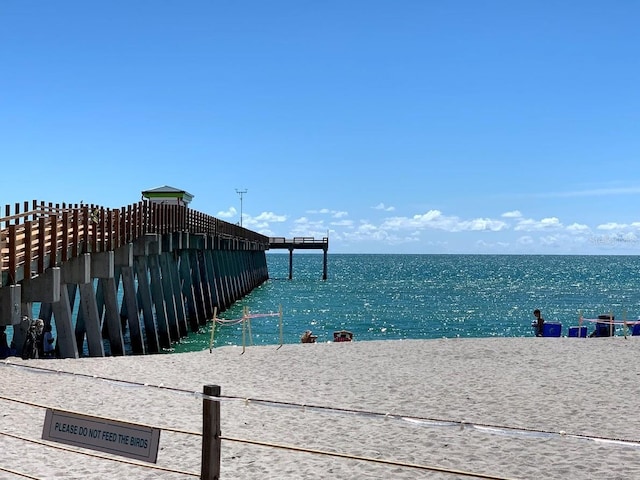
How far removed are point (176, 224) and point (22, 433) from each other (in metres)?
21.6

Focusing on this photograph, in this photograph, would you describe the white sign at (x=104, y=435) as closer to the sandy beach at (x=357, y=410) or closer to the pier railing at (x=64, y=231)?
the sandy beach at (x=357, y=410)

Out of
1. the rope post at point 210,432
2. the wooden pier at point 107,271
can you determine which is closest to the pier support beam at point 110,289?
the wooden pier at point 107,271

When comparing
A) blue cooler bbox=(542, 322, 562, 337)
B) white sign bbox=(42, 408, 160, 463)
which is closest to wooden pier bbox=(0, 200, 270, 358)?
white sign bbox=(42, 408, 160, 463)

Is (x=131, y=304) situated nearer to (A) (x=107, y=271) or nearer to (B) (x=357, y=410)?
(A) (x=107, y=271)

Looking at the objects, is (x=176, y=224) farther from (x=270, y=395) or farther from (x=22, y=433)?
(x=22, y=433)

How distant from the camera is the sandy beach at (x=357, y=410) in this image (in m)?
7.79

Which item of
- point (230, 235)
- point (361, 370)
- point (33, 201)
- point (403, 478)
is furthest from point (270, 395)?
point (230, 235)

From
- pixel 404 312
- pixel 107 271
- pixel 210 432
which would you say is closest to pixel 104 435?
pixel 210 432

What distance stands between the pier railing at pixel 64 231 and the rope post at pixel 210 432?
10130mm

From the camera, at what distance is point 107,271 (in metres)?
19.9

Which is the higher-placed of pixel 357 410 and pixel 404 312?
pixel 357 410

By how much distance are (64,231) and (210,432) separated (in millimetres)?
12667

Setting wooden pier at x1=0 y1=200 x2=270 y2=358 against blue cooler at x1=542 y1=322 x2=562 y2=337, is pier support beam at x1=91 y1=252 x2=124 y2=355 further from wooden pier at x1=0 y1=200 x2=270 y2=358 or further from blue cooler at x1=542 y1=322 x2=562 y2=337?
blue cooler at x1=542 y1=322 x2=562 y2=337

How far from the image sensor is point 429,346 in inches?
745
